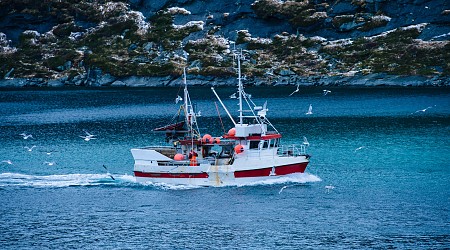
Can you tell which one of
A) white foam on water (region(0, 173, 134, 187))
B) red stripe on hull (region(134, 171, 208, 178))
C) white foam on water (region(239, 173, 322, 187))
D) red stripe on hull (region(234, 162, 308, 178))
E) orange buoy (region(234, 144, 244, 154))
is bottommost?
white foam on water (region(0, 173, 134, 187))

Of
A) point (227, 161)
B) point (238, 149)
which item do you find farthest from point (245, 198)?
point (227, 161)

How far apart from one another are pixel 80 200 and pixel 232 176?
16190 millimetres

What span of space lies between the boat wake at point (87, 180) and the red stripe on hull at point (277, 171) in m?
0.60

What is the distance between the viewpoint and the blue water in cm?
5884

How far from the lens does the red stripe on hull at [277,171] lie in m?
75.6

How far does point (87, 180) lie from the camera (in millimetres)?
80312

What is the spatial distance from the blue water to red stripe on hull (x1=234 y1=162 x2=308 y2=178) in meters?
0.85

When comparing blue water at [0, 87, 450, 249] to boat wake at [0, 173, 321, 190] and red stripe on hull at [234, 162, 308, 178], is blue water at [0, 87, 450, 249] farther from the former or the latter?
red stripe on hull at [234, 162, 308, 178]

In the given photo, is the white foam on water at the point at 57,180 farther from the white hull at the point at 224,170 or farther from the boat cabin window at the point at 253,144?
the boat cabin window at the point at 253,144

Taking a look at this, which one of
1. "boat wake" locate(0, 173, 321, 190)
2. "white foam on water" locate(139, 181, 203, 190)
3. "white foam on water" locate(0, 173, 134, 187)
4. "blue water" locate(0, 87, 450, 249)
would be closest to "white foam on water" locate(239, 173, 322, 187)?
"boat wake" locate(0, 173, 321, 190)

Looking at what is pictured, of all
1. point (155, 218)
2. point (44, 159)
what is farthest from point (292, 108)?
point (155, 218)

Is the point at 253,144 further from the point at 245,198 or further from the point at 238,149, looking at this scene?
the point at 245,198

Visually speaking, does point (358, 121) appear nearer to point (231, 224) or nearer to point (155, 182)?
point (155, 182)

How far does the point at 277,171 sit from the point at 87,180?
71.7 feet
